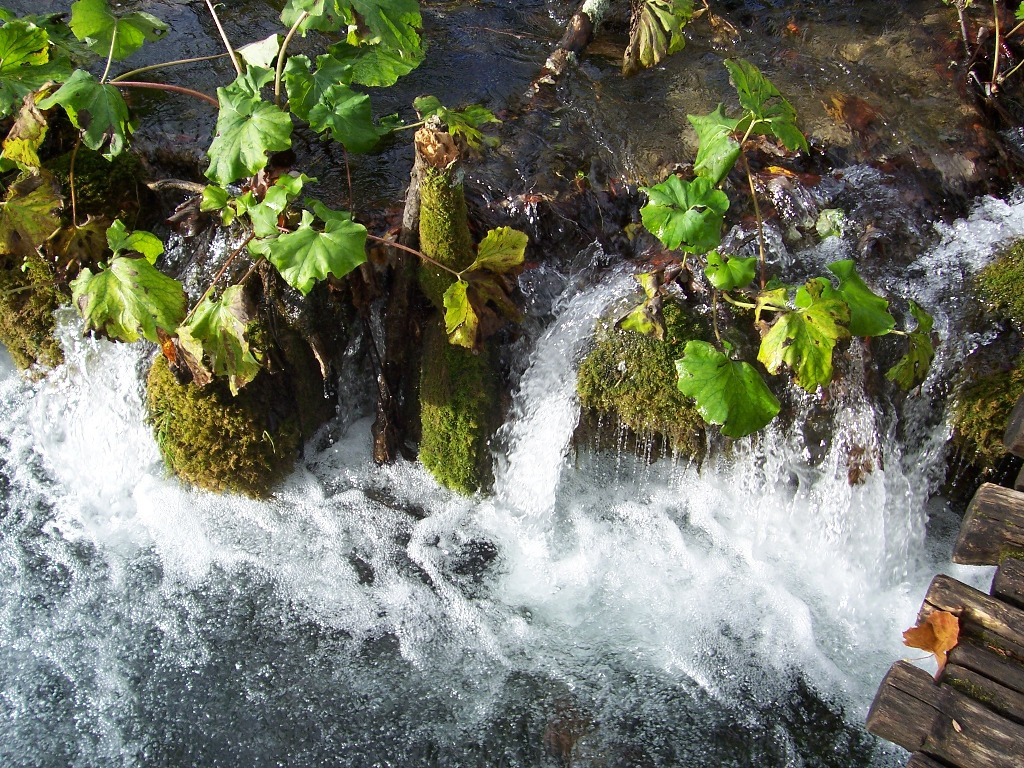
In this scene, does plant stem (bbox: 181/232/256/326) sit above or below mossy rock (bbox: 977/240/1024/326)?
below

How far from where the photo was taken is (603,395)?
9.40ft

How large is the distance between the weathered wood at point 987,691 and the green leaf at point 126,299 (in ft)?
8.17

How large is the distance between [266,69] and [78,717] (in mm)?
2113

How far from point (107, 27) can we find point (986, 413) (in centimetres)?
336

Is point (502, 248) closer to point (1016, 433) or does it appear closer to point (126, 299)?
point (126, 299)

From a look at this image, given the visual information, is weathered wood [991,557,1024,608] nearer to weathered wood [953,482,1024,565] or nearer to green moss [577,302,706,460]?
weathered wood [953,482,1024,565]

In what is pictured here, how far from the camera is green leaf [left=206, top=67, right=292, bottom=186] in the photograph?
236 cm

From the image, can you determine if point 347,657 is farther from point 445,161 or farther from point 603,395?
point 445,161

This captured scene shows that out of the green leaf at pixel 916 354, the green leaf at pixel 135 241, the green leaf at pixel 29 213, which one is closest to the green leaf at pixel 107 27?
the green leaf at pixel 29 213

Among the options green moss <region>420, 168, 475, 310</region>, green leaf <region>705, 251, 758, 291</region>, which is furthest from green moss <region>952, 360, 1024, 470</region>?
green moss <region>420, 168, 475, 310</region>

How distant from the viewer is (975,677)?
2160 millimetres

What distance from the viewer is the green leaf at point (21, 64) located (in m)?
2.68

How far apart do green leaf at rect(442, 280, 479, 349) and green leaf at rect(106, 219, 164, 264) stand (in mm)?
922

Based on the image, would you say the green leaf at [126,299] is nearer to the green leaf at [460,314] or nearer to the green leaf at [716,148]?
the green leaf at [460,314]
